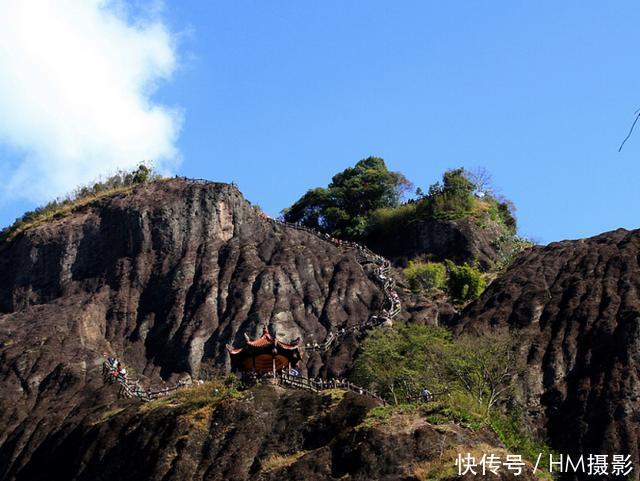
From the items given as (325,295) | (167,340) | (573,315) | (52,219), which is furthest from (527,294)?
(52,219)

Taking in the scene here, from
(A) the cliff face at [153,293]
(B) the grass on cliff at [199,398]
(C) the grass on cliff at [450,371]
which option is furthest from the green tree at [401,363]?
(B) the grass on cliff at [199,398]

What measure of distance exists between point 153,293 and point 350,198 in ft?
115

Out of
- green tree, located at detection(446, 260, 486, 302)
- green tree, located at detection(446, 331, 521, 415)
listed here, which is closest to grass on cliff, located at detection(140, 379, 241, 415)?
green tree, located at detection(446, 331, 521, 415)

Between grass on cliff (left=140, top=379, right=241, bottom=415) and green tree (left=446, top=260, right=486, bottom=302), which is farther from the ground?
green tree (left=446, top=260, right=486, bottom=302)

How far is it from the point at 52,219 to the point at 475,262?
39682 millimetres

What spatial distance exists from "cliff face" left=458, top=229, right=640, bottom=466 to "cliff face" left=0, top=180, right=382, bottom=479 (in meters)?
11.9

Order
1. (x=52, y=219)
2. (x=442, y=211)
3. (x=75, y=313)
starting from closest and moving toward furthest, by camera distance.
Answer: (x=75, y=313)
(x=52, y=219)
(x=442, y=211)

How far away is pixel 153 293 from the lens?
80.3 metres

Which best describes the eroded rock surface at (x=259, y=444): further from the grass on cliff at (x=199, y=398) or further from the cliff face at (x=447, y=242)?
the cliff face at (x=447, y=242)

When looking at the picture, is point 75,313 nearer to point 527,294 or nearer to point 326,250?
point 326,250

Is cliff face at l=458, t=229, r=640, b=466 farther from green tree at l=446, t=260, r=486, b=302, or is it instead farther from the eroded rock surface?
the eroded rock surface

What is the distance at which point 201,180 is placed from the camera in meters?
91.1

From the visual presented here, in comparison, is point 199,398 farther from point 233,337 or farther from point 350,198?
point 350,198

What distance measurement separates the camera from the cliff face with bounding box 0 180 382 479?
66312mm
